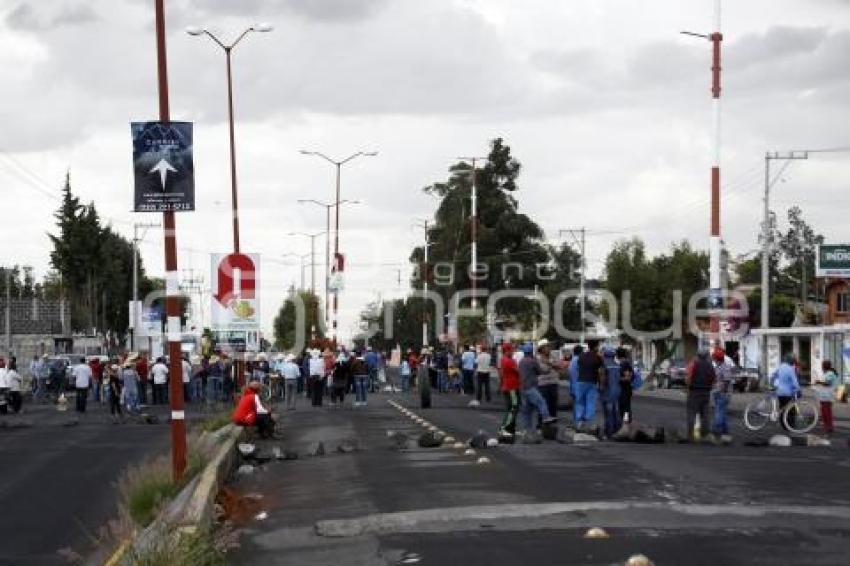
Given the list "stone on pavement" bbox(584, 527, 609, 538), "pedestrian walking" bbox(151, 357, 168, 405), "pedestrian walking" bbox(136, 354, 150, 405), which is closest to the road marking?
"stone on pavement" bbox(584, 527, 609, 538)

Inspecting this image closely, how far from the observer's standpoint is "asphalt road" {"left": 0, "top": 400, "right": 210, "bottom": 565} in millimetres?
15312

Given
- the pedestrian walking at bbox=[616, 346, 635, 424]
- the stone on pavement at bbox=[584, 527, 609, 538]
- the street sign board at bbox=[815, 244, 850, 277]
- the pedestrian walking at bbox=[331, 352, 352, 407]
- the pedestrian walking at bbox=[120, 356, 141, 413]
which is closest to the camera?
the stone on pavement at bbox=[584, 527, 609, 538]

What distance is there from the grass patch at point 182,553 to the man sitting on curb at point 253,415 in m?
14.8

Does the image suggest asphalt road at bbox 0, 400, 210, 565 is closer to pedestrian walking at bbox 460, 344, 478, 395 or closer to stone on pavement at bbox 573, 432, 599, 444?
stone on pavement at bbox 573, 432, 599, 444

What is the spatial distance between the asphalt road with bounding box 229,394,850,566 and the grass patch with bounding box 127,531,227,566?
683mm

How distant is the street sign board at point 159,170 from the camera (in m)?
17.7

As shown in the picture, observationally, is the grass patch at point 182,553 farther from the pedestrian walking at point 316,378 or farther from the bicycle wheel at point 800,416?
the pedestrian walking at point 316,378

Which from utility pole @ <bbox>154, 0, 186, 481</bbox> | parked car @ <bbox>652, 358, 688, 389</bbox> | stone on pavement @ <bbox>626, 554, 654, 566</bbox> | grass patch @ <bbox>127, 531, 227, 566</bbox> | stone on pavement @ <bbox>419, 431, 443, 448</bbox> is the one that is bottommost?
parked car @ <bbox>652, 358, 688, 389</bbox>

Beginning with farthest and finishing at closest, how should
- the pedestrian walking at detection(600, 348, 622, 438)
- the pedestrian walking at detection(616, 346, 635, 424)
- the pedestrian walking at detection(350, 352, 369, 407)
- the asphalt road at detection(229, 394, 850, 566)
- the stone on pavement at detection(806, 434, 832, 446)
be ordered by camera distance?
the pedestrian walking at detection(350, 352, 369, 407) < the pedestrian walking at detection(616, 346, 635, 424) < the pedestrian walking at detection(600, 348, 622, 438) < the stone on pavement at detection(806, 434, 832, 446) < the asphalt road at detection(229, 394, 850, 566)

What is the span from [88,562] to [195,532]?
327 cm

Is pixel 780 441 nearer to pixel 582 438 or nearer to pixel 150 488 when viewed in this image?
pixel 582 438

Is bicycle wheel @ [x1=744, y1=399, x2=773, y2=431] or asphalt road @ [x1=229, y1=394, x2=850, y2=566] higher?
asphalt road @ [x1=229, y1=394, x2=850, y2=566]

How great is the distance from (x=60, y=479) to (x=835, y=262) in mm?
44314

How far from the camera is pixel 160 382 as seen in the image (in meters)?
44.8
